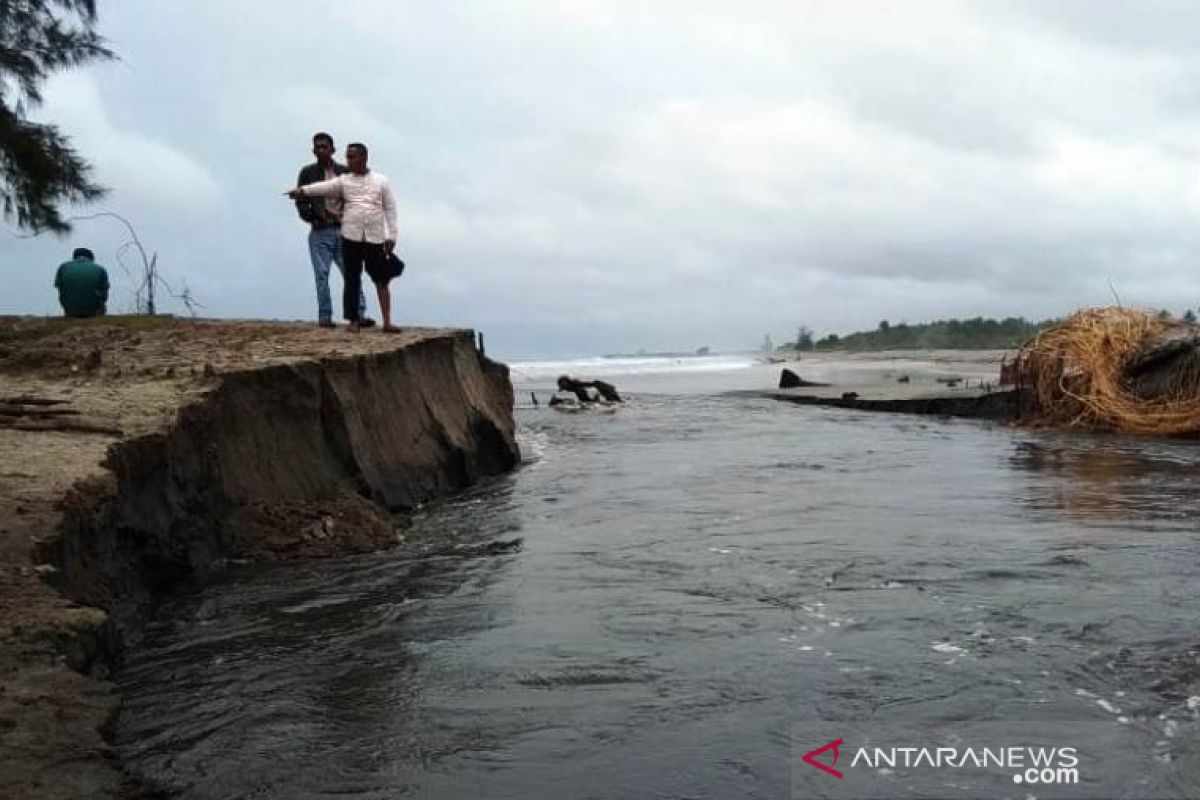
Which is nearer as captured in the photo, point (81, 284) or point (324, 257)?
point (324, 257)

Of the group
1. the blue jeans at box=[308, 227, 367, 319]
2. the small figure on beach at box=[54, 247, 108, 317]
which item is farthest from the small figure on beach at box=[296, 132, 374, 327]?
the small figure on beach at box=[54, 247, 108, 317]

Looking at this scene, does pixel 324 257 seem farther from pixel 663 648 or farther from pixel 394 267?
pixel 663 648

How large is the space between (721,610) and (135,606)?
10.7 feet

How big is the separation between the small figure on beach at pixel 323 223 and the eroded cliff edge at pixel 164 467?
2.05 feet

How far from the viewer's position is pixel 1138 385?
55.9 ft

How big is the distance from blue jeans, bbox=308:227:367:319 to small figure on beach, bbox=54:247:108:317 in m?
3.37

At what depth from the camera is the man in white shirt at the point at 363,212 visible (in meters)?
10.5

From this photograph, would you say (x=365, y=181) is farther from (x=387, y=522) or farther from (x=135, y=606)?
(x=135, y=606)

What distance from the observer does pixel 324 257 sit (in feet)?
37.4

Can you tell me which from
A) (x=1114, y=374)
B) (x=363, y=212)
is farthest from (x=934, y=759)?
(x=1114, y=374)

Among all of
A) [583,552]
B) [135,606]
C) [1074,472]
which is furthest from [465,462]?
[1074,472]

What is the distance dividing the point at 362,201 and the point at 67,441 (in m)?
5.03

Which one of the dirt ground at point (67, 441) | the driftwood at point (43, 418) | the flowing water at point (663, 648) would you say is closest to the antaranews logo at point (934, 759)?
the flowing water at point (663, 648)

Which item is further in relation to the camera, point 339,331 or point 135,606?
point 339,331
